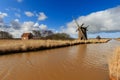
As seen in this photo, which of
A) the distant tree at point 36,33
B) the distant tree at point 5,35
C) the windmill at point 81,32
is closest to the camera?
the windmill at point 81,32

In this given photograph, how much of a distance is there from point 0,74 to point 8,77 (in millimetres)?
548

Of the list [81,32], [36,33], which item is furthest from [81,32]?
[36,33]

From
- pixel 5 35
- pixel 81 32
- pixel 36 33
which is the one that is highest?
pixel 36 33

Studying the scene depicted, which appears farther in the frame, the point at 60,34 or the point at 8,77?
the point at 60,34

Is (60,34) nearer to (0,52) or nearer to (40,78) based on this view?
(0,52)

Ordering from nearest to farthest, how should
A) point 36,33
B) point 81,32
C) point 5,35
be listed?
point 81,32 → point 5,35 → point 36,33

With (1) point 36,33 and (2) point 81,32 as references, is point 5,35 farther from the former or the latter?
(2) point 81,32

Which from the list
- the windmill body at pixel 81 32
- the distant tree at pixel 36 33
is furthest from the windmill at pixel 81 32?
the distant tree at pixel 36 33

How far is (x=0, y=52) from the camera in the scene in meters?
13.8

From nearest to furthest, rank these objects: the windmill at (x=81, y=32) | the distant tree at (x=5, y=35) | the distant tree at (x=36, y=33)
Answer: the windmill at (x=81, y=32) → the distant tree at (x=5, y=35) → the distant tree at (x=36, y=33)

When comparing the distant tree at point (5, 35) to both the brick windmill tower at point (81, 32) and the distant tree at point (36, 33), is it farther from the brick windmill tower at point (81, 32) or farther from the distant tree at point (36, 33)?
the brick windmill tower at point (81, 32)

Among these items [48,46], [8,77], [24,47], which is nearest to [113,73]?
[8,77]

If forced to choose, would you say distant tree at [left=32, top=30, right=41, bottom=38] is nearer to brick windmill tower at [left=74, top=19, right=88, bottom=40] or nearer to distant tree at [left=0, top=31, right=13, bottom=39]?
distant tree at [left=0, top=31, right=13, bottom=39]

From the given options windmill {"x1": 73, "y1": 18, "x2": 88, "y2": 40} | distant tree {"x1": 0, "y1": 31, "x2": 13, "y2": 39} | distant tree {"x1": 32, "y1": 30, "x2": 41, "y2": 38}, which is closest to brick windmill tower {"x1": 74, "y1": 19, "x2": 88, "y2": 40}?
windmill {"x1": 73, "y1": 18, "x2": 88, "y2": 40}
